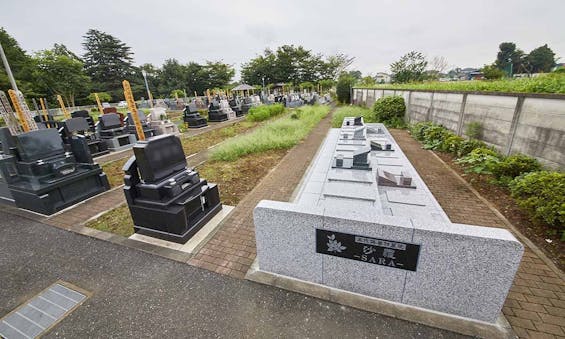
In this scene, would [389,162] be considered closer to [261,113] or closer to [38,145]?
[38,145]

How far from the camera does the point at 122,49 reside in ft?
167

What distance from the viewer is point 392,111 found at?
44.4ft

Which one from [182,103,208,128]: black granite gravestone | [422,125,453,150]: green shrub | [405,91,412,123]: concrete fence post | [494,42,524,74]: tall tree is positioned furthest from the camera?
[494,42,524,74]: tall tree

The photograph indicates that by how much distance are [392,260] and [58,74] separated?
50480 mm

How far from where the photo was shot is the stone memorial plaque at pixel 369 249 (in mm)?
2410

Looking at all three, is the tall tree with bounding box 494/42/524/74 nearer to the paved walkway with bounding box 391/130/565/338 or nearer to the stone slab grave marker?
the paved walkway with bounding box 391/130/565/338

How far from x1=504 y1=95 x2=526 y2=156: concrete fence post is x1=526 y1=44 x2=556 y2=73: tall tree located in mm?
Result: 66847

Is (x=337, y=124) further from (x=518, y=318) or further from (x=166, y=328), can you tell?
(x=166, y=328)

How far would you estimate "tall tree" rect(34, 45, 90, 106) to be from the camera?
3319cm

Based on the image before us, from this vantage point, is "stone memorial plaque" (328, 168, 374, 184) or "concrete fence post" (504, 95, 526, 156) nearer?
"stone memorial plaque" (328, 168, 374, 184)

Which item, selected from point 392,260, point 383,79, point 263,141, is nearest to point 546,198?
point 392,260

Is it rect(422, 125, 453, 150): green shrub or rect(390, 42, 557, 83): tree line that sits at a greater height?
rect(390, 42, 557, 83): tree line

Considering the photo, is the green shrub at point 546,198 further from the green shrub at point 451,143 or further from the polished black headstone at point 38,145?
the polished black headstone at point 38,145

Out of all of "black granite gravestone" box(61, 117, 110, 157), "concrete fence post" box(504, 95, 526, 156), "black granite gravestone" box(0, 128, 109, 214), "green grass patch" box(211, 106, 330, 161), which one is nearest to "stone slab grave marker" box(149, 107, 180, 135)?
"black granite gravestone" box(61, 117, 110, 157)
